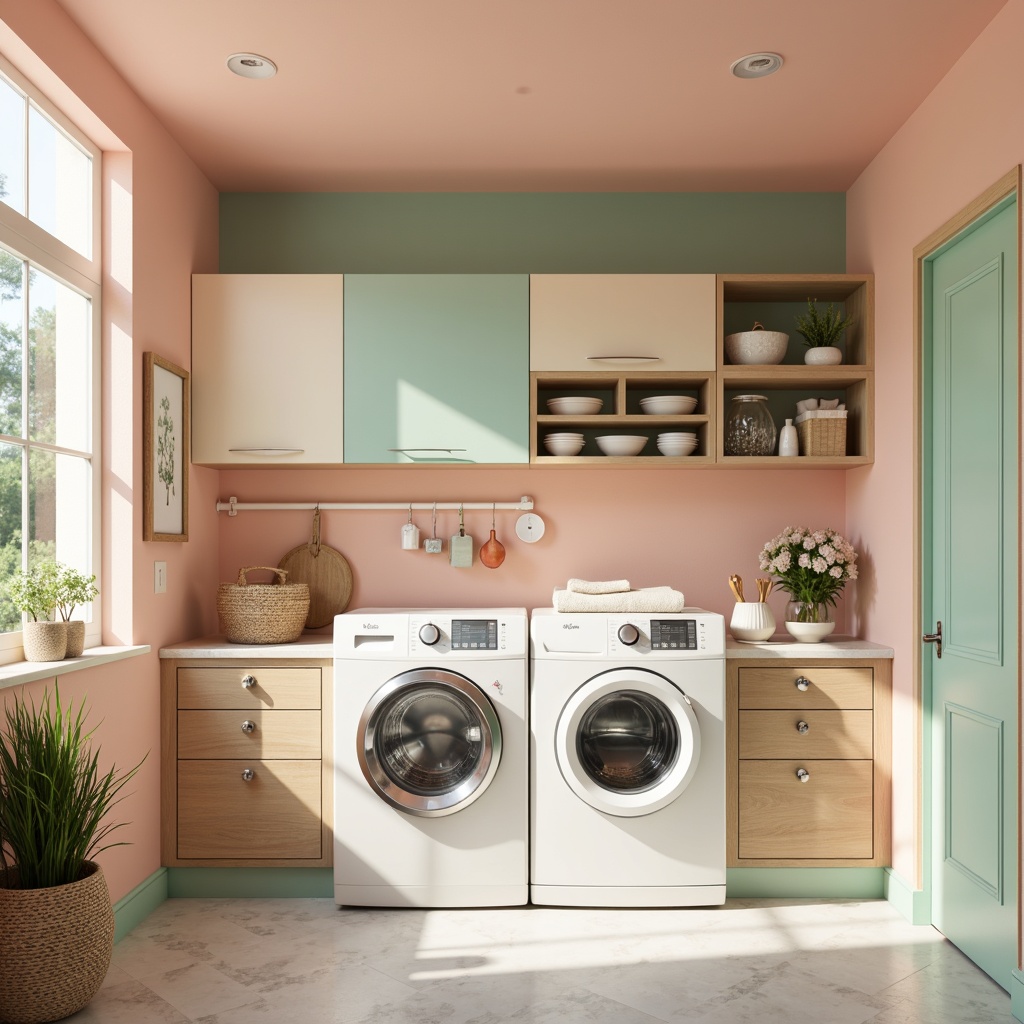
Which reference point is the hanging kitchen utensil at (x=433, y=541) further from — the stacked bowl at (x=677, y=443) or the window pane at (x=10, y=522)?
the window pane at (x=10, y=522)

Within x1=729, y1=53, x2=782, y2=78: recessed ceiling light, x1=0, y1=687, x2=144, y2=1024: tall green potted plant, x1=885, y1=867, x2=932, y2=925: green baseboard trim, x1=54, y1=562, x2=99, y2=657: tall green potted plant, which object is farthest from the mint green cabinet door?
x1=885, y1=867, x2=932, y2=925: green baseboard trim

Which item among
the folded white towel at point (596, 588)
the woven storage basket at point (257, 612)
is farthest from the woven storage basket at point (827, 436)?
the woven storage basket at point (257, 612)

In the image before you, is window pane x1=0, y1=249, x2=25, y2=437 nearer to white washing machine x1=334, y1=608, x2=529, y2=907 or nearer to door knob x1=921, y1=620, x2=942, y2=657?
white washing machine x1=334, y1=608, x2=529, y2=907

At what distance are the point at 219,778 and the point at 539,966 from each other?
1.23 meters

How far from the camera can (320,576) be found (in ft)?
12.1

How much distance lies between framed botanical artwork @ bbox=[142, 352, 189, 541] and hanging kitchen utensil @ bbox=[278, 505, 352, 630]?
20.4 inches

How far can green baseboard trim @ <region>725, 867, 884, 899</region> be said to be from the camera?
10.3 feet

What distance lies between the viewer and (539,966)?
2613 millimetres

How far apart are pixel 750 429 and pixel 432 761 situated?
1.64 m

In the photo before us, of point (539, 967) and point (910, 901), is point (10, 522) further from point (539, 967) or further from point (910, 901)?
point (910, 901)

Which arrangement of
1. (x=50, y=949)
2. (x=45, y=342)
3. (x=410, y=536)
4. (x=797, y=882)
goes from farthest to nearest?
1. (x=410, y=536)
2. (x=797, y=882)
3. (x=45, y=342)
4. (x=50, y=949)

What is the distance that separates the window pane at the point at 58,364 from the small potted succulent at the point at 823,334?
96.6 inches

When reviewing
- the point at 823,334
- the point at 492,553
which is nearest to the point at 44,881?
the point at 492,553

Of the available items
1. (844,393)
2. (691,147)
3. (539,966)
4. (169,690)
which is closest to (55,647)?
(169,690)
